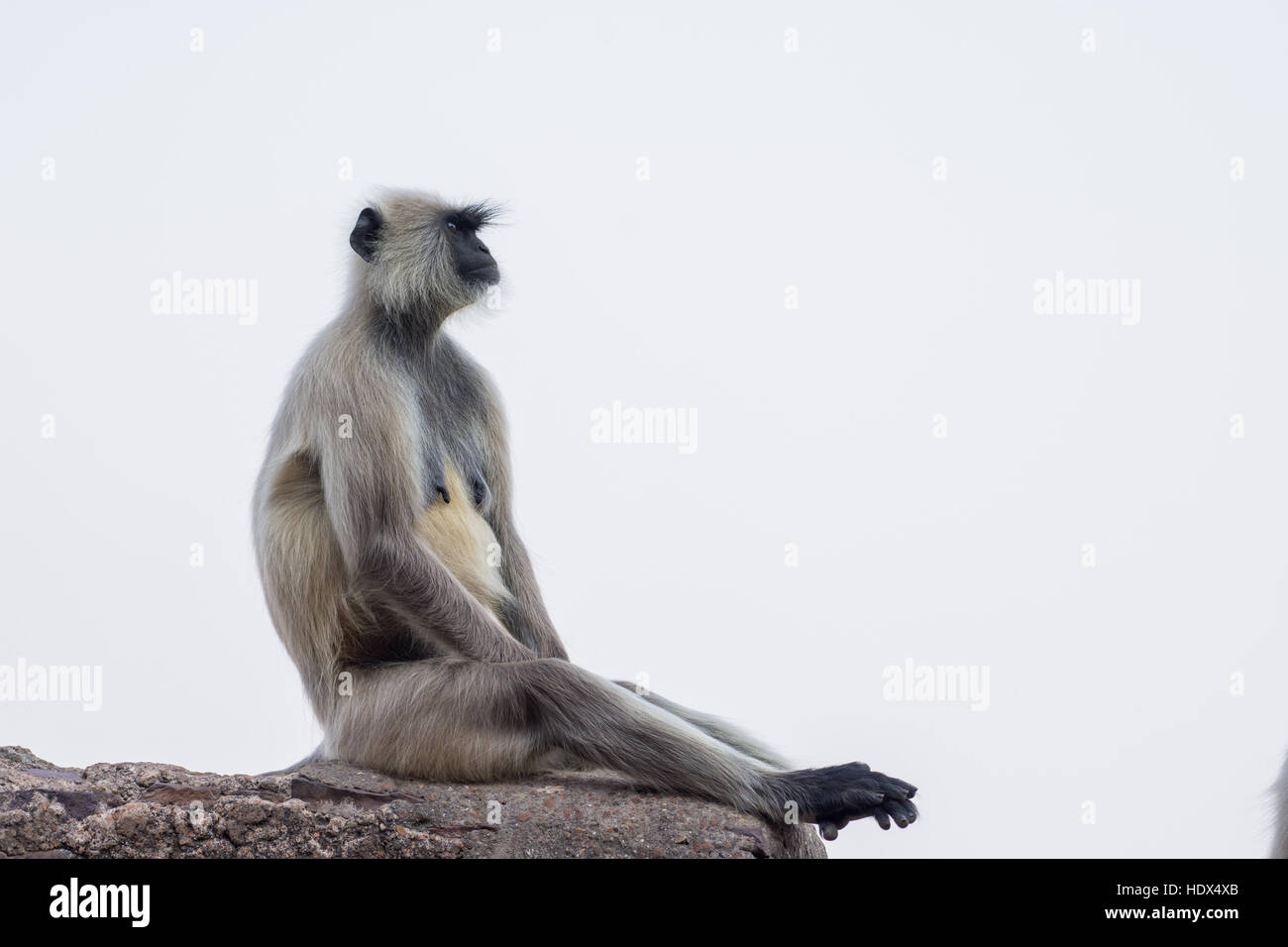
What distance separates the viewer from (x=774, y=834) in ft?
20.3

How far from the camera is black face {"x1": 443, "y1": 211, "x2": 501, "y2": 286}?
25.1 ft

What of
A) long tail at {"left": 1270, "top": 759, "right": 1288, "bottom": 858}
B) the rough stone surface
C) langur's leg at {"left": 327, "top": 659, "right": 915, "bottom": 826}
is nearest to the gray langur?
langur's leg at {"left": 327, "top": 659, "right": 915, "bottom": 826}

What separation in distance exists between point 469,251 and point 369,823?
3.03 meters

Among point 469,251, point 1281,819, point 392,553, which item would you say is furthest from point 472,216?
point 1281,819

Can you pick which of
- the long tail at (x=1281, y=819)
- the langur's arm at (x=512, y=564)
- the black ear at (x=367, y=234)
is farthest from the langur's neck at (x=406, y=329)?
the long tail at (x=1281, y=819)

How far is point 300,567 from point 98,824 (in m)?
1.42

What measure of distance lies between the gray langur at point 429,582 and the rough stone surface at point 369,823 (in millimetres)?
176

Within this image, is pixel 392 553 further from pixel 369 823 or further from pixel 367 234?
pixel 367 234

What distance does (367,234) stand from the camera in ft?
25.0

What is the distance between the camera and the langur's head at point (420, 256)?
7.48 metres

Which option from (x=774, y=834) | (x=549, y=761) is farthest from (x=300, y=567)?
(x=774, y=834)

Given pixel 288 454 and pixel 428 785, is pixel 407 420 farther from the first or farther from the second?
pixel 428 785

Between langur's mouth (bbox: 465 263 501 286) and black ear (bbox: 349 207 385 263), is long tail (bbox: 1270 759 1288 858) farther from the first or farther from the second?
black ear (bbox: 349 207 385 263)
